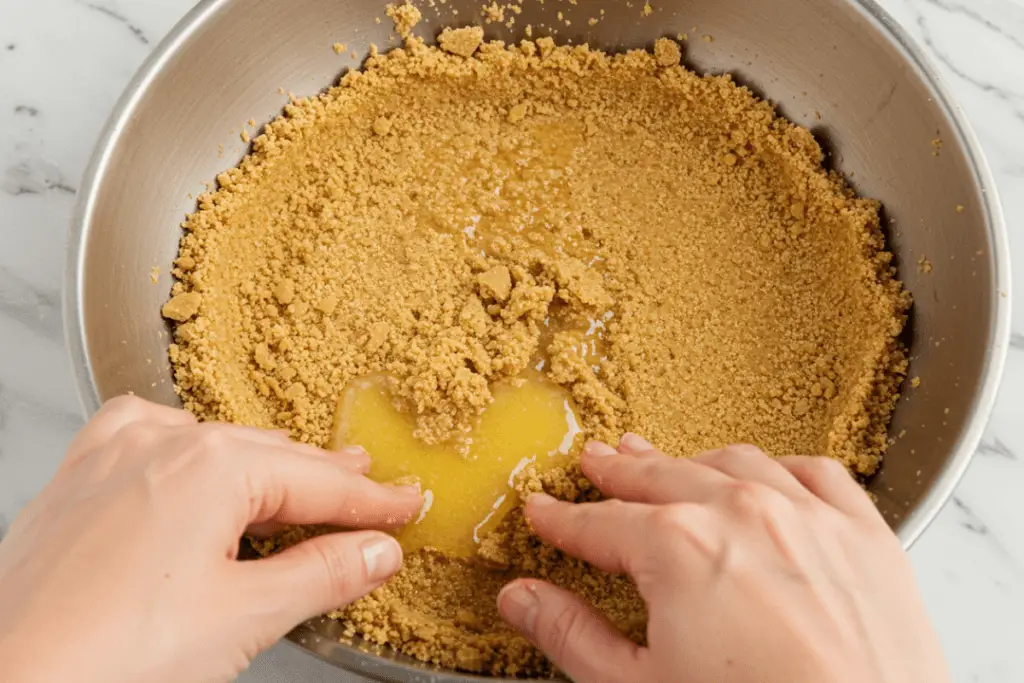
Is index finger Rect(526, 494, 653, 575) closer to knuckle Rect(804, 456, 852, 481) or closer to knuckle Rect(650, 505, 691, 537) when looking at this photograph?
knuckle Rect(650, 505, 691, 537)

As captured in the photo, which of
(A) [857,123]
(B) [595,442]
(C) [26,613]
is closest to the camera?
(C) [26,613]

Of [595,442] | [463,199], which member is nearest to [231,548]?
[595,442]

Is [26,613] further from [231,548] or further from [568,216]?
[568,216]

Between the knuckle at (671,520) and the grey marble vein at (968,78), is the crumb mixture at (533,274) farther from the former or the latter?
the grey marble vein at (968,78)

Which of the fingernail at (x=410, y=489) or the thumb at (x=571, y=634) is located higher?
the thumb at (x=571, y=634)

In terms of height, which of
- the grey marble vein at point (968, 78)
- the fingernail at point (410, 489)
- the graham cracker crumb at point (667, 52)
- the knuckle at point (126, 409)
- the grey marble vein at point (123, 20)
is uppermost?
the grey marble vein at point (968, 78)

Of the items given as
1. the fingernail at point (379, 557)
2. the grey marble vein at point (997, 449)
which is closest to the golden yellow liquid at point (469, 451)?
the fingernail at point (379, 557)

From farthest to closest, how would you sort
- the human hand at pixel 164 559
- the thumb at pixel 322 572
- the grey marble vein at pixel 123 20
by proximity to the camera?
the grey marble vein at pixel 123 20 < the thumb at pixel 322 572 < the human hand at pixel 164 559

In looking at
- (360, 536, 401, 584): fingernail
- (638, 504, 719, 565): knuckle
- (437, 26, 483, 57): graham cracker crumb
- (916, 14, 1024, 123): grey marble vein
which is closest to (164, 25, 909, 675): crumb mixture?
(437, 26, 483, 57): graham cracker crumb
